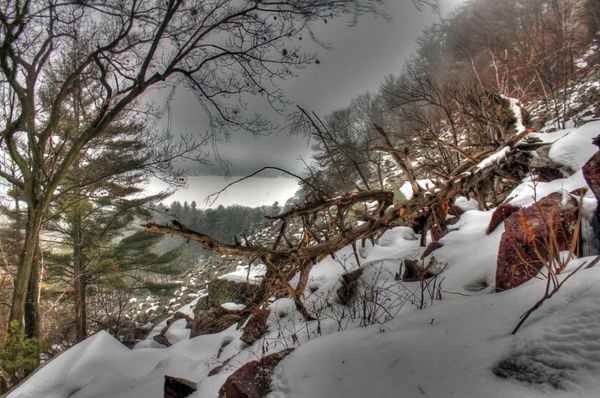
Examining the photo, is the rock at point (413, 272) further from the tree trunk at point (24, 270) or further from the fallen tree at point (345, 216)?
the tree trunk at point (24, 270)

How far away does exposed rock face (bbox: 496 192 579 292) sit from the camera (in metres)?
1.81

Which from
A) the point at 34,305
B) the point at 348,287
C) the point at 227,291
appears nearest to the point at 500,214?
the point at 348,287

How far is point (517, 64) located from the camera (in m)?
10.6

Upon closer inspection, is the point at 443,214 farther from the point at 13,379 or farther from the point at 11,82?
the point at 13,379

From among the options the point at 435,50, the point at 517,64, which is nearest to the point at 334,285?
the point at 517,64

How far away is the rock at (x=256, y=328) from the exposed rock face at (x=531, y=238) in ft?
9.49

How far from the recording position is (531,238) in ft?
6.27

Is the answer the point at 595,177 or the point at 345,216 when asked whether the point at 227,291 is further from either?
the point at 595,177

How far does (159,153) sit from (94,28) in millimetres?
2744

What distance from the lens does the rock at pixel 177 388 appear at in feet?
7.30

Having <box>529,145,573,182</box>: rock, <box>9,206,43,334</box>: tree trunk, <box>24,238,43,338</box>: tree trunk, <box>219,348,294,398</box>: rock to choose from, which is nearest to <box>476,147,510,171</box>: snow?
<box>529,145,573,182</box>: rock

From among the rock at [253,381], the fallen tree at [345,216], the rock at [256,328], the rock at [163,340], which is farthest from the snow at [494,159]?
the rock at [163,340]

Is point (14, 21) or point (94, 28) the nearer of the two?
point (14, 21)

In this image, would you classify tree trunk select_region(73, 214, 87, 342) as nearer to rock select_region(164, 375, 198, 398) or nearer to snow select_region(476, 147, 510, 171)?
rock select_region(164, 375, 198, 398)
